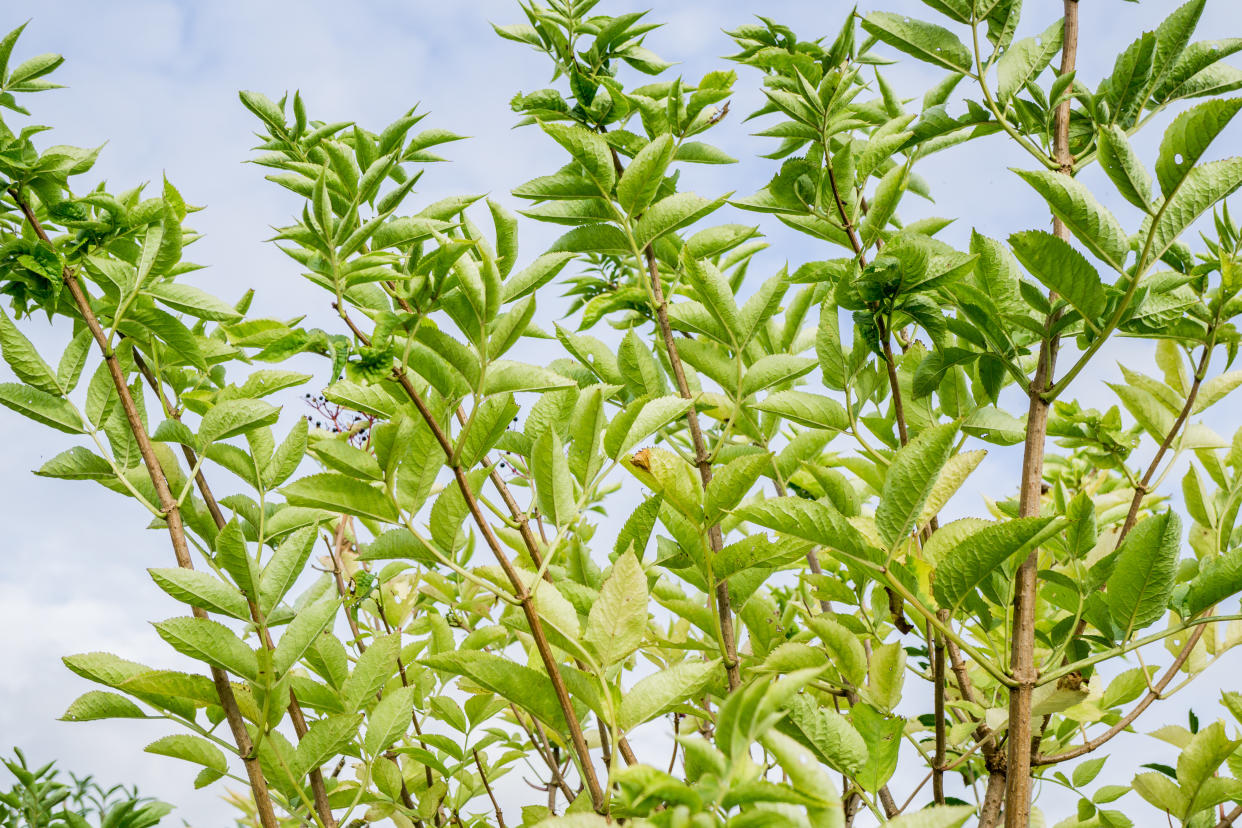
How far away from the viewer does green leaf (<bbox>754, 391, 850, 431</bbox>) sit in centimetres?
141

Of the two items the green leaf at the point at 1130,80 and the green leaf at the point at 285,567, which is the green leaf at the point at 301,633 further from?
the green leaf at the point at 1130,80

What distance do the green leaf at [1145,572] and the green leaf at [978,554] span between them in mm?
164

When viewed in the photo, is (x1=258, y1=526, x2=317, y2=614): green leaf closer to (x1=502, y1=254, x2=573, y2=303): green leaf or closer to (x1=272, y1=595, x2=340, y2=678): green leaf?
(x1=272, y1=595, x2=340, y2=678): green leaf

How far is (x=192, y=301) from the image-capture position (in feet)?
4.65

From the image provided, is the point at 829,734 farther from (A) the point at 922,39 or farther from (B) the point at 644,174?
(A) the point at 922,39

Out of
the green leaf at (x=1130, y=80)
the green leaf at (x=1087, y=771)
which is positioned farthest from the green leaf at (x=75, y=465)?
the green leaf at (x=1087, y=771)

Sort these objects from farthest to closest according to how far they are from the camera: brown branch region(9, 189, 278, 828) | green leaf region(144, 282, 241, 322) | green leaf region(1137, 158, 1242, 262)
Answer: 1. green leaf region(144, 282, 241, 322)
2. brown branch region(9, 189, 278, 828)
3. green leaf region(1137, 158, 1242, 262)

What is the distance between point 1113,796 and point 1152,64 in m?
1.43

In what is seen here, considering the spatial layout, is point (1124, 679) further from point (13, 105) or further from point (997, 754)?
point (13, 105)

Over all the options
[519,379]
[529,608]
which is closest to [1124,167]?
[519,379]

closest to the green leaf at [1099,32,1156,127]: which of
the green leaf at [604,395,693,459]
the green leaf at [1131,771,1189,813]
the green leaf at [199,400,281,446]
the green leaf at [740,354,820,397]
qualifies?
the green leaf at [740,354,820,397]

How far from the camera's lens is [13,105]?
152cm

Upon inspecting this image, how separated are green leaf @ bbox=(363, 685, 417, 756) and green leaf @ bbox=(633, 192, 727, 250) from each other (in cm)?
85

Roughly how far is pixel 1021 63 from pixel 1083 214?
1.35 feet
